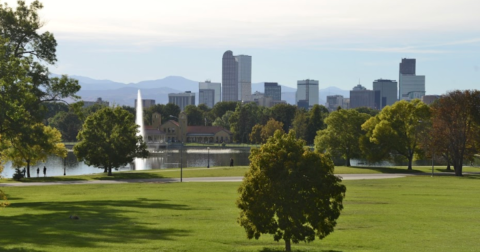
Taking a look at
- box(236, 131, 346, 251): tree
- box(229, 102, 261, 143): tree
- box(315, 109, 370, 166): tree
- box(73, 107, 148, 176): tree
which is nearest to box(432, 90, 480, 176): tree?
box(315, 109, 370, 166): tree

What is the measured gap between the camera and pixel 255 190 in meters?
22.0

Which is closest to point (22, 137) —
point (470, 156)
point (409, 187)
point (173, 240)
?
point (173, 240)

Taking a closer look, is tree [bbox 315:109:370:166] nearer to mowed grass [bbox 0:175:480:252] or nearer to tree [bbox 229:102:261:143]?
mowed grass [bbox 0:175:480:252]

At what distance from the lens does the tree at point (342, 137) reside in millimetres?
89625

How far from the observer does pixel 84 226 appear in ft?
89.6

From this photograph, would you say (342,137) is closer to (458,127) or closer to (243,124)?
(458,127)

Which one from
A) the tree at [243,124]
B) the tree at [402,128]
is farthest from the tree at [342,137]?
the tree at [243,124]

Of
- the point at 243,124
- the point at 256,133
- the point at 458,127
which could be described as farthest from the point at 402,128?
the point at 243,124

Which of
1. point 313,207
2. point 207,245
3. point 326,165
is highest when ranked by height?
point 326,165

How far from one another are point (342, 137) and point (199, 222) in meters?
63.1

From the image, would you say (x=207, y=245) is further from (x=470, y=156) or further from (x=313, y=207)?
(x=470, y=156)

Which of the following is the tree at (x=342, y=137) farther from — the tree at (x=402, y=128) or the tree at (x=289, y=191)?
the tree at (x=289, y=191)

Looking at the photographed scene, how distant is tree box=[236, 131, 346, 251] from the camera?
857 inches

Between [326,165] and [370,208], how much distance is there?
14.3 metres
